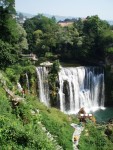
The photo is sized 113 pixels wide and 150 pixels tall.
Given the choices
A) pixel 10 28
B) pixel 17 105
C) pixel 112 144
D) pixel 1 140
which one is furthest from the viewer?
pixel 10 28

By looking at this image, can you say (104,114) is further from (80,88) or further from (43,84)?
(43,84)

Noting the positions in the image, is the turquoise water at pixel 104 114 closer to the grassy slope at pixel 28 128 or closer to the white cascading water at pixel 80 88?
the white cascading water at pixel 80 88

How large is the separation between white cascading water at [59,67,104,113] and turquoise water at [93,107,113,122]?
110cm

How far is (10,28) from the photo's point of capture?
2434cm

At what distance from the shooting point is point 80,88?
31516mm

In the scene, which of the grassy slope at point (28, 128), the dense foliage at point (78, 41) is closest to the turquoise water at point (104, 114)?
the dense foliage at point (78, 41)

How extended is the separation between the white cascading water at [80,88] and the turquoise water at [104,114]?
3.61ft

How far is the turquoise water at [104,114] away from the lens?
27547 mm

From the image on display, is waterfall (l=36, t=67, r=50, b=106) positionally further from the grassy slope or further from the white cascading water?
the grassy slope

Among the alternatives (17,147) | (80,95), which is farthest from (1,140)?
(80,95)

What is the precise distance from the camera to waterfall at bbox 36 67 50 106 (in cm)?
2849

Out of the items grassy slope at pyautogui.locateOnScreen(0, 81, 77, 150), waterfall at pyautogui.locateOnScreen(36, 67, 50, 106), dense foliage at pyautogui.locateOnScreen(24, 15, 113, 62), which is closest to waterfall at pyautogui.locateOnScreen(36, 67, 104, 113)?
waterfall at pyautogui.locateOnScreen(36, 67, 50, 106)

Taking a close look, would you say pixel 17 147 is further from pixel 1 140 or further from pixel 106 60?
pixel 106 60

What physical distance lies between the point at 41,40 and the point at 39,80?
13.6m
